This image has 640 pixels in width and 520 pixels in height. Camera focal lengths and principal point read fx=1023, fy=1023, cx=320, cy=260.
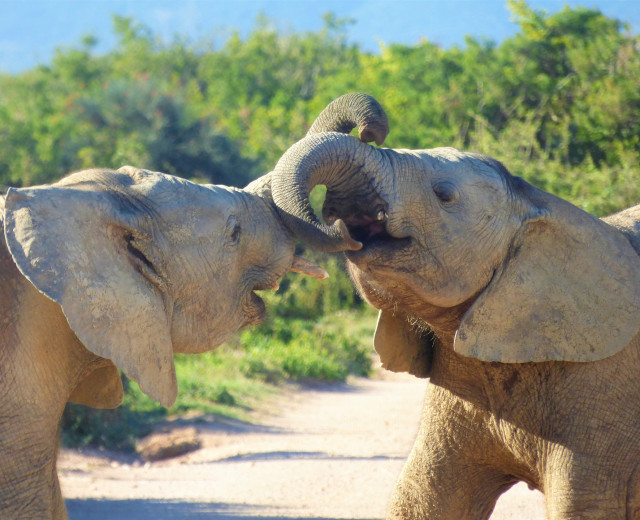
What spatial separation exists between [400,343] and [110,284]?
5.98ft

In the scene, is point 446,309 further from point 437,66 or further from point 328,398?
point 437,66

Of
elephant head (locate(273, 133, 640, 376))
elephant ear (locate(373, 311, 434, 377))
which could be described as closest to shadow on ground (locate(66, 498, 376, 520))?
elephant ear (locate(373, 311, 434, 377))

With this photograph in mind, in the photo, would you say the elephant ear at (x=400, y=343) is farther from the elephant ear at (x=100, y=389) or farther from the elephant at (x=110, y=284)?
Result: the elephant ear at (x=100, y=389)

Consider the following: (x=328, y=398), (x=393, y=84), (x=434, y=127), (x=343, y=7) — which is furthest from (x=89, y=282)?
(x=343, y=7)

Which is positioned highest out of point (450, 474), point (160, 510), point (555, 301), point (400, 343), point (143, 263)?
point (143, 263)

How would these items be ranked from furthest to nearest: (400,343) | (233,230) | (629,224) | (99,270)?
(400,343), (629,224), (233,230), (99,270)

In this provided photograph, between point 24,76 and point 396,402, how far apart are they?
29.3 metres

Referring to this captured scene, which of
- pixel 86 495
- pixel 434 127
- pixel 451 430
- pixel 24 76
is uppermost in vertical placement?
pixel 24 76

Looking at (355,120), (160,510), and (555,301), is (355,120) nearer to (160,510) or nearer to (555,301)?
(555,301)

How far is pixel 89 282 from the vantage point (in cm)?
341

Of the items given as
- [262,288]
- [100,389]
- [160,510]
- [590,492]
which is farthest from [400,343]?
[160,510]

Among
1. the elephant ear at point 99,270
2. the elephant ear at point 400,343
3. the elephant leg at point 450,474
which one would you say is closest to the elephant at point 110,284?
the elephant ear at point 99,270

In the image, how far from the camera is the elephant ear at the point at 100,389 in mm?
4363

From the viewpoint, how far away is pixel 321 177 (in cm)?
400
